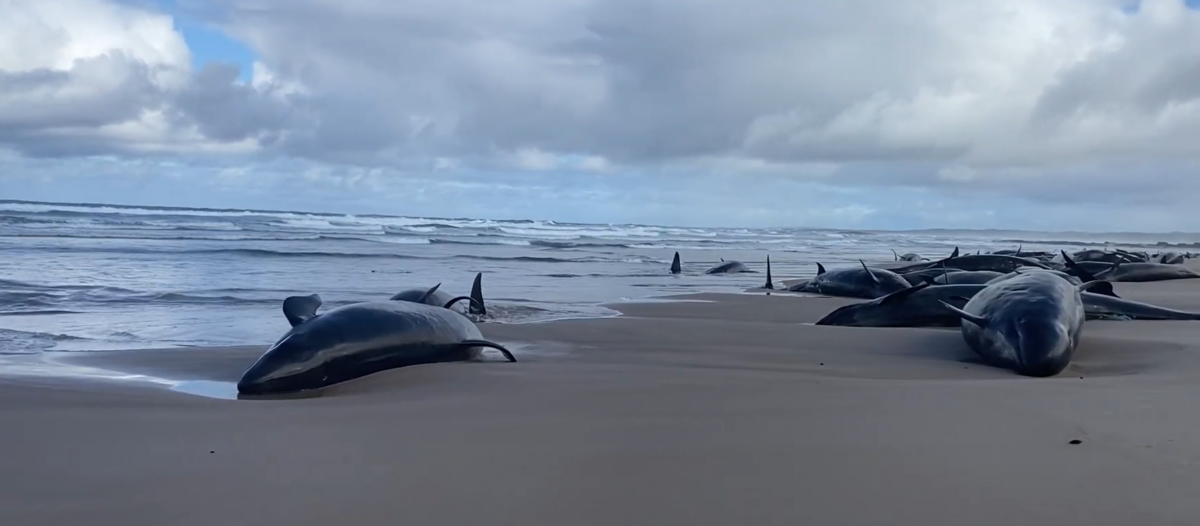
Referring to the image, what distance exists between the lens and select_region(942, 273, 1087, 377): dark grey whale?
15.1ft

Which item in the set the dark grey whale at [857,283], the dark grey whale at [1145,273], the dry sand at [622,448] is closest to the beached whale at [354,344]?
the dry sand at [622,448]

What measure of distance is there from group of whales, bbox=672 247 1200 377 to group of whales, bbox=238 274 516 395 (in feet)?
9.22

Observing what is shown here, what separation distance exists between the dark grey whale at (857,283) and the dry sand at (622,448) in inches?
236

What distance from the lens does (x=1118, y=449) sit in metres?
2.70

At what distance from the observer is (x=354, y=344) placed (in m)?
4.77

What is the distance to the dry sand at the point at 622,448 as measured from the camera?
2.25 meters

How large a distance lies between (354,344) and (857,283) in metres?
8.51

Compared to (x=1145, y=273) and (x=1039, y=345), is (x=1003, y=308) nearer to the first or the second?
(x=1039, y=345)

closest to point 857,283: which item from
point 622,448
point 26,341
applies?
point 26,341

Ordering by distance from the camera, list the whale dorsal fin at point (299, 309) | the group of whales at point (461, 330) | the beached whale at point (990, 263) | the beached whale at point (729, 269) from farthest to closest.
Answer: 1. the beached whale at point (729, 269)
2. the beached whale at point (990, 263)
3. the whale dorsal fin at point (299, 309)
4. the group of whales at point (461, 330)

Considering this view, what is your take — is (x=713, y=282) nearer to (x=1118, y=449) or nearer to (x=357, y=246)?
(x=1118, y=449)

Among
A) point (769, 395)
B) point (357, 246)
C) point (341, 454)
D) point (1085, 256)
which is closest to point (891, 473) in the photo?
point (769, 395)

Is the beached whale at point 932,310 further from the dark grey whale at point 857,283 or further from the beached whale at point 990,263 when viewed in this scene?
the beached whale at point 990,263

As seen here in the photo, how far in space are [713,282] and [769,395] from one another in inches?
472
